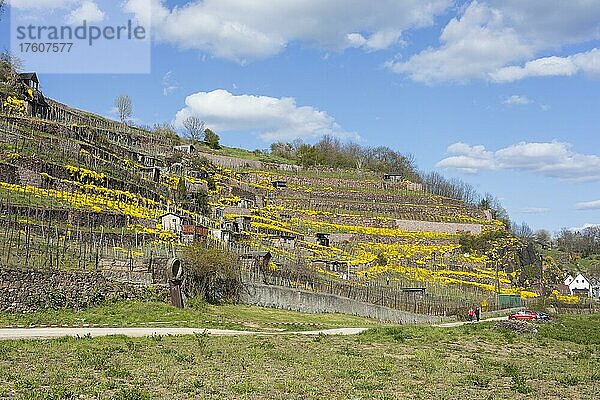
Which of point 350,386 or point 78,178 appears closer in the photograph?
point 350,386

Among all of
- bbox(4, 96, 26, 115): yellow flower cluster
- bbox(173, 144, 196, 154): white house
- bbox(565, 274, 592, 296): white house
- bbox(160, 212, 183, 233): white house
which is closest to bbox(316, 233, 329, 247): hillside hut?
bbox(160, 212, 183, 233): white house

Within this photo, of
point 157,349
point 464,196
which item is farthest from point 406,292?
point 464,196

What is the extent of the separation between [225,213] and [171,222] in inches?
1028

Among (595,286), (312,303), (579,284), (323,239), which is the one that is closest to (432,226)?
(323,239)

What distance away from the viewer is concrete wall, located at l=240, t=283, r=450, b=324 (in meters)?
46.2

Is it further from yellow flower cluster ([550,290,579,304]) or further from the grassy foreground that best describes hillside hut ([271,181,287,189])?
the grassy foreground

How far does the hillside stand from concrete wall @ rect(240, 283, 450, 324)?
6.61 metres

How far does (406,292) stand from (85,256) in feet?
104

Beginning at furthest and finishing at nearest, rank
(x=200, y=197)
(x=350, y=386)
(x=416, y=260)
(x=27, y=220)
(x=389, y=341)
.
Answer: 1. (x=200, y=197)
2. (x=416, y=260)
3. (x=27, y=220)
4. (x=389, y=341)
5. (x=350, y=386)

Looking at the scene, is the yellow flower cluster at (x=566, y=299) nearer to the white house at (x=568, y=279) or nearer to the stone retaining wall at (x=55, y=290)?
the white house at (x=568, y=279)

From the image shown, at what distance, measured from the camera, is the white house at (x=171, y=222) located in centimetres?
6256

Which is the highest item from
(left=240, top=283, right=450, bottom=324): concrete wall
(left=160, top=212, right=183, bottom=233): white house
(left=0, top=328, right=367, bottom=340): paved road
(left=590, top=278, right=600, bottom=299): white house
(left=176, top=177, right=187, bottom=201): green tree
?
(left=176, top=177, right=187, bottom=201): green tree

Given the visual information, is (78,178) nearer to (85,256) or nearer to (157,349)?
(85,256)

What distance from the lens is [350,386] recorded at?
1404 cm
